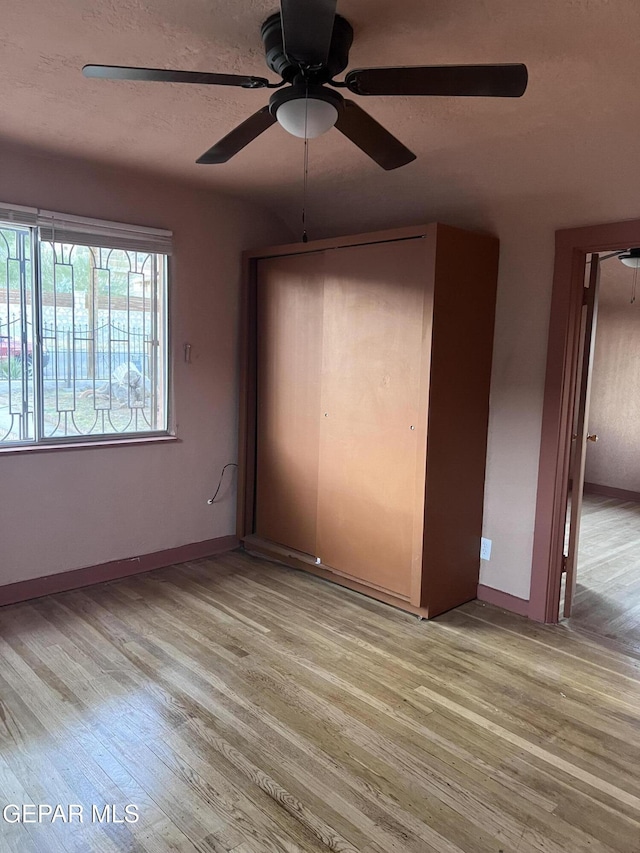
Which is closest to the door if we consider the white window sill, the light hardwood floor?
the light hardwood floor

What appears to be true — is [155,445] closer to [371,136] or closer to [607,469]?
[371,136]

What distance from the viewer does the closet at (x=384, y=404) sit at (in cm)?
308

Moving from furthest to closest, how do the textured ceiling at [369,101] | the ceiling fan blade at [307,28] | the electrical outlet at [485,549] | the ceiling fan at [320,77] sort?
the electrical outlet at [485,549]
the textured ceiling at [369,101]
the ceiling fan at [320,77]
the ceiling fan blade at [307,28]

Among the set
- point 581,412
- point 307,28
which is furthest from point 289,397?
point 307,28

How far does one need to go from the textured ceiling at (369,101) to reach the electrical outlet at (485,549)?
187 cm

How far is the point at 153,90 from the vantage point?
235cm

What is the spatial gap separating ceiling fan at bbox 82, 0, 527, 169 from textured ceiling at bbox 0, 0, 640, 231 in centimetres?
12

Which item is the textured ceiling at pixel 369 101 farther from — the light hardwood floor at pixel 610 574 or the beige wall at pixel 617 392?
the beige wall at pixel 617 392

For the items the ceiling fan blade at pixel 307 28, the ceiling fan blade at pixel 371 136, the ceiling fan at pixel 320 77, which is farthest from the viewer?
the ceiling fan blade at pixel 371 136

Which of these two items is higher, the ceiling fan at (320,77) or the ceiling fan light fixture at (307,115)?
the ceiling fan at (320,77)

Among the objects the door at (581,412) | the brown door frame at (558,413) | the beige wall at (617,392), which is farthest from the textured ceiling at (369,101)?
the beige wall at (617,392)

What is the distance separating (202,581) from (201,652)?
866 mm

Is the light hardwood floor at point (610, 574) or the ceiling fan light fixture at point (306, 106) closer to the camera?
the ceiling fan light fixture at point (306, 106)

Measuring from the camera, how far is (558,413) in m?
3.10
